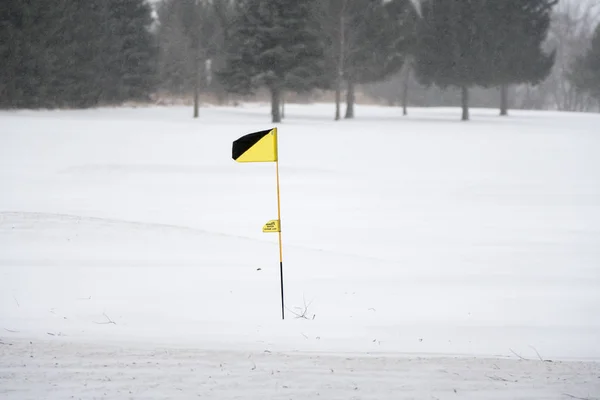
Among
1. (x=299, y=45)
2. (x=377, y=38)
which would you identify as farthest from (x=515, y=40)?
(x=299, y=45)

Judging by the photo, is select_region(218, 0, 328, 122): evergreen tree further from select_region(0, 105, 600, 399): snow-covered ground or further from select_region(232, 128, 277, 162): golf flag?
select_region(232, 128, 277, 162): golf flag

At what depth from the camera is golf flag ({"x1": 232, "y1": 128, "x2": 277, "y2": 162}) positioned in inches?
308

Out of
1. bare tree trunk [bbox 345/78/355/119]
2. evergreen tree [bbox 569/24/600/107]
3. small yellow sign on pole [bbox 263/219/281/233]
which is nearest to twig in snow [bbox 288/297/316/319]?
small yellow sign on pole [bbox 263/219/281/233]

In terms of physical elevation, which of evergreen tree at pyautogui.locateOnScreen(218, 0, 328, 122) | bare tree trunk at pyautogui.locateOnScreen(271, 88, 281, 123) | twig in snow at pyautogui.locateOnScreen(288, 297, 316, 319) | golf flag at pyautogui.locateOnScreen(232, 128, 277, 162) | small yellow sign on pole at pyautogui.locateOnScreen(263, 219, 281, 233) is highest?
evergreen tree at pyautogui.locateOnScreen(218, 0, 328, 122)

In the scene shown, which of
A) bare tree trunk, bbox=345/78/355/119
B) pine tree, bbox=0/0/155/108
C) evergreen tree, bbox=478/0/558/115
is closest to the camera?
pine tree, bbox=0/0/155/108

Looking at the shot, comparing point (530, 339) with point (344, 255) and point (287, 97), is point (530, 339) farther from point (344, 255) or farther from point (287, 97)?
point (287, 97)

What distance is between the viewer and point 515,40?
46375 millimetres

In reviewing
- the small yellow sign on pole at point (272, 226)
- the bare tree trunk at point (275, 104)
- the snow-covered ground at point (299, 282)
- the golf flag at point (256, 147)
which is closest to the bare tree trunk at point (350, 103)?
the bare tree trunk at point (275, 104)

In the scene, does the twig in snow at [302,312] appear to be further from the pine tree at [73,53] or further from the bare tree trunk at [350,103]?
the pine tree at [73,53]

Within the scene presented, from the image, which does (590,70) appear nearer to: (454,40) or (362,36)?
(454,40)

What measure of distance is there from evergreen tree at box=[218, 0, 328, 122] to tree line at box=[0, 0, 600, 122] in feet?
0.21

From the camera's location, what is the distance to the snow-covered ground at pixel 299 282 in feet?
18.0

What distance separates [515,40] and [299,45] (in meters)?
16.4

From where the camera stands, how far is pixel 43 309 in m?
7.83
